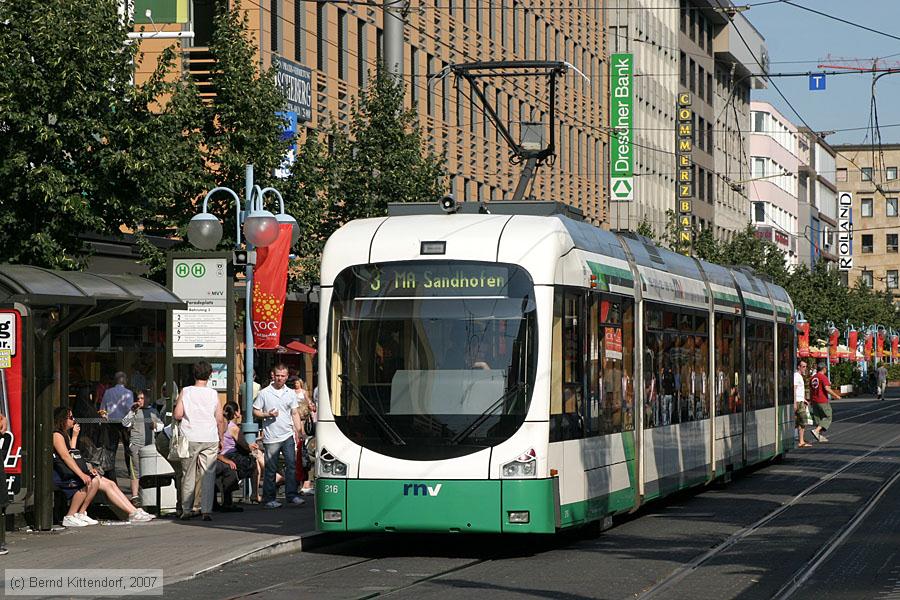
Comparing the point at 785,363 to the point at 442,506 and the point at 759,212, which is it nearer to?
the point at 442,506

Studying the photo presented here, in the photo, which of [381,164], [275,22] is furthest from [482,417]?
[275,22]

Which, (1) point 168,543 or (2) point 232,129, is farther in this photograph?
(2) point 232,129

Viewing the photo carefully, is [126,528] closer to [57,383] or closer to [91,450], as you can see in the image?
[91,450]

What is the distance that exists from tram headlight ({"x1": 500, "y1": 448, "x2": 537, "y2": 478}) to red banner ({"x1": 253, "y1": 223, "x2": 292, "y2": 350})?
30.2 ft

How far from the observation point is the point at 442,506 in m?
15.4

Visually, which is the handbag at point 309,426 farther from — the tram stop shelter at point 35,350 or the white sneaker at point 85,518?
the white sneaker at point 85,518

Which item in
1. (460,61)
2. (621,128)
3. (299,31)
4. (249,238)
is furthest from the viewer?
(621,128)

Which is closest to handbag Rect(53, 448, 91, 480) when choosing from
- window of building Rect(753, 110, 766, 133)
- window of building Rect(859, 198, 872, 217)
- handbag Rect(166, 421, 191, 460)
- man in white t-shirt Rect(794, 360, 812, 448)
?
handbag Rect(166, 421, 191, 460)

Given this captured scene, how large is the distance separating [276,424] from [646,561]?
656 centimetres

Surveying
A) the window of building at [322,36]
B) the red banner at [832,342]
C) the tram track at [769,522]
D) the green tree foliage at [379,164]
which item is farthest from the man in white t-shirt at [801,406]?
the red banner at [832,342]

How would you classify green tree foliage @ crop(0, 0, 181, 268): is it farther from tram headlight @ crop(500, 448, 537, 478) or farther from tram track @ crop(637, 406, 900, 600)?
tram track @ crop(637, 406, 900, 600)

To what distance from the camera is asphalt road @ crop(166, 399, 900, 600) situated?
13227 mm

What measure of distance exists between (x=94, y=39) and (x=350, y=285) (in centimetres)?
787

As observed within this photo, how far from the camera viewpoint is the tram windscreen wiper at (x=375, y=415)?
614 inches
